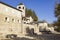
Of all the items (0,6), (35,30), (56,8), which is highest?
(0,6)

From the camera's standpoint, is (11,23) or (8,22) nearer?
(8,22)

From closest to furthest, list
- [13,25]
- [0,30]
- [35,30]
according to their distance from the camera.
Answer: [0,30] < [13,25] < [35,30]

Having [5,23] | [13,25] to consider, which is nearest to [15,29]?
[13,25]

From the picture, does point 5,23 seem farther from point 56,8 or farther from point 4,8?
point 56,8

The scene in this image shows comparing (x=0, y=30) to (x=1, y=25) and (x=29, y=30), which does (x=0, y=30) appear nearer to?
(x=1, y=25)

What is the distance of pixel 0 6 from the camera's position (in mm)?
37438

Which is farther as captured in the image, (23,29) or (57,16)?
(23,29)

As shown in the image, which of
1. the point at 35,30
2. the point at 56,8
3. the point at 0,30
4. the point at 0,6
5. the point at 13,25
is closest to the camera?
the point at 56,8

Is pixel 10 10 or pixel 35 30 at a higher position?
pixel 10 10

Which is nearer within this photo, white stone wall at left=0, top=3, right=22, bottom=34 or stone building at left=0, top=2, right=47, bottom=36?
white stone wall at left=0, top=3, right=22, bottom=34

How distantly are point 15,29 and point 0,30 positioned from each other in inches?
253

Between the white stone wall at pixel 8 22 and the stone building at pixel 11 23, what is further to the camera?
the stone building at pixel 11 23

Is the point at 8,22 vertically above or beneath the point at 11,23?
above

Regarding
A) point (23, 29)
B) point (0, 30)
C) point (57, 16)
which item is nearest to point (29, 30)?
point (23, 29)
